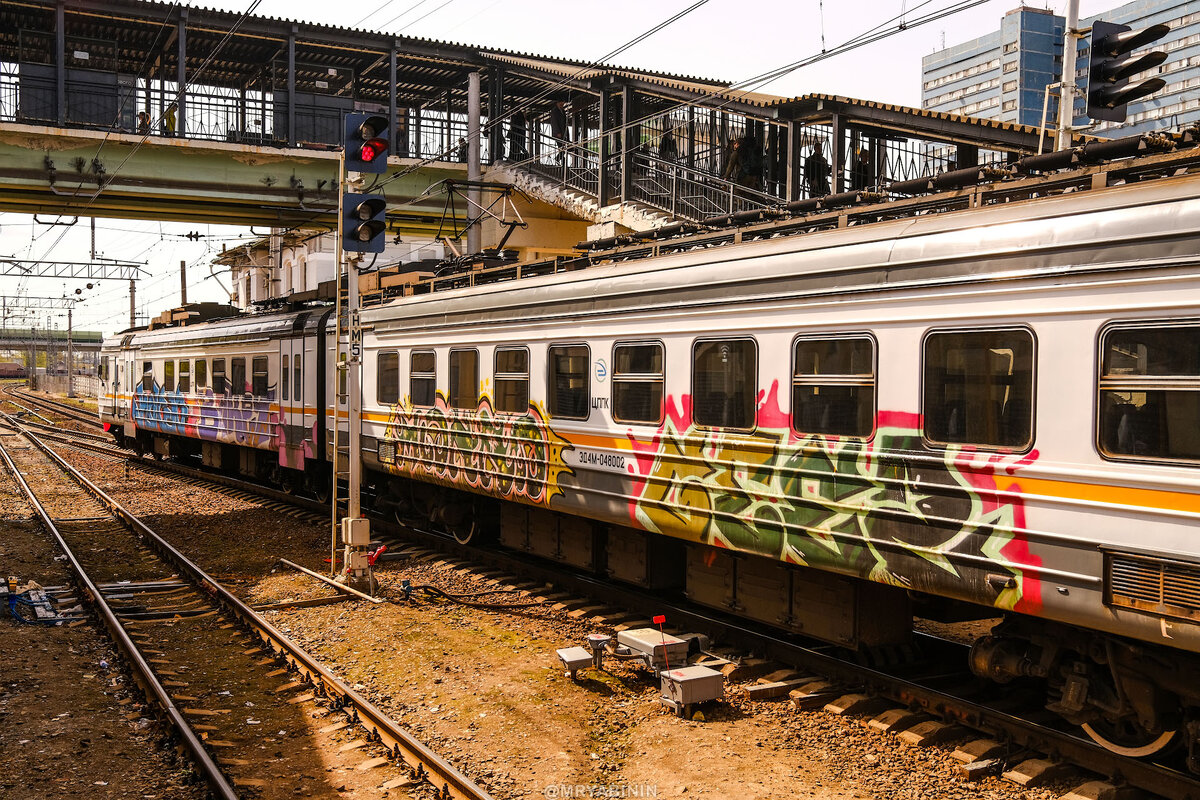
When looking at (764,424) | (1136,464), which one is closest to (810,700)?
(764,424)

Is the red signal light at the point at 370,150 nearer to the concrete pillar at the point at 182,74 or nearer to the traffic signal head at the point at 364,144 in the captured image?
the traffic signal head at the point at 364,144

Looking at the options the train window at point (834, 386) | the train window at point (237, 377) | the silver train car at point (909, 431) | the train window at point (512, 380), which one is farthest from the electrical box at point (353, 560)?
the train window at point (237, 377)

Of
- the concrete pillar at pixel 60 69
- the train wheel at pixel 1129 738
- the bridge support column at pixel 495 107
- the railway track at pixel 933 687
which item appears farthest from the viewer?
the bridge support column at pixel 495 107

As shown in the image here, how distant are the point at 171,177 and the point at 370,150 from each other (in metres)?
21.8

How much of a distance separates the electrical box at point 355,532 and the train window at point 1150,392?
25.5 feet

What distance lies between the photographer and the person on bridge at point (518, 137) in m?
34.5

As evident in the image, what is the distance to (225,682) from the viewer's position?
27.8 ft

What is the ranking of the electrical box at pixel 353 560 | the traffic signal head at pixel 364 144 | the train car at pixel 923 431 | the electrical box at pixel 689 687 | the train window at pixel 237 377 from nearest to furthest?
the train car at pixel 923 431 → the electrical box at pixel 689 687 → the traffic signal head at pixel 364 144 → the electrical box at pixel 353 560 → the train window at pixel 237 377

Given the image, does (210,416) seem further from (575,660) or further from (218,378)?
(575,660)

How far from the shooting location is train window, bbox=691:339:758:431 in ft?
25.7

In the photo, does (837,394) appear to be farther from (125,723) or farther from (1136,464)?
(125,723)

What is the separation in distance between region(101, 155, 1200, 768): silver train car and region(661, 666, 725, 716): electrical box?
99 cm

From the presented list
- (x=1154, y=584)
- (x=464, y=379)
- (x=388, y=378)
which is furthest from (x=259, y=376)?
(x=1154, y=584)

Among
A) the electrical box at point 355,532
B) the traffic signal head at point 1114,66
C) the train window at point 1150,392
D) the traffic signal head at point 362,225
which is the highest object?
the traffic signal head at point 1114,66
